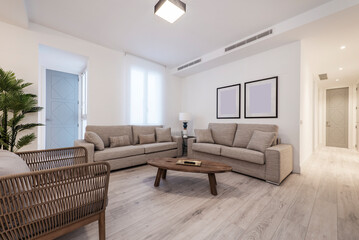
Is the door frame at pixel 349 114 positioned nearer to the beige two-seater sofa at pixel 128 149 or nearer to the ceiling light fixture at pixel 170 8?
the beige two-seater sofa at pixel 128 149

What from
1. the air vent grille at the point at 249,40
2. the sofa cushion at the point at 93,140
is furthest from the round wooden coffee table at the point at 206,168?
the air vent grille at the point at 249,40

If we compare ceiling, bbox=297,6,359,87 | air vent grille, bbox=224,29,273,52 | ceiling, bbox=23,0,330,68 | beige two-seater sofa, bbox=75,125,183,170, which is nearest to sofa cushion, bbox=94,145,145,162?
beige two-seater sofa, bbox=75,125,183,170

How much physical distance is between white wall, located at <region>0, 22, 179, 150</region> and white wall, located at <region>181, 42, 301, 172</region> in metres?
2.35

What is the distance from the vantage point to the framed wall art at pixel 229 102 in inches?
146

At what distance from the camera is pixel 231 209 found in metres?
1.64

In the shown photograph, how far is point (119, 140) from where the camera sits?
326 centimetres

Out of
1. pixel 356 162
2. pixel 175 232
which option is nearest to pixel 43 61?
pixel 175 232

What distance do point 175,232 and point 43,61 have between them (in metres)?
4.82

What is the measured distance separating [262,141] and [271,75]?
1.51 m

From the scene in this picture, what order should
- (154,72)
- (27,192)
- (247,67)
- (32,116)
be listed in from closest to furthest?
(27,192)
(32,116)
(247,67)
(154,72)

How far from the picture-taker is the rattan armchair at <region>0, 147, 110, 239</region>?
29.8 inches

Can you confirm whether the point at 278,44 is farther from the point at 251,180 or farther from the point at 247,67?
the point at 251,180

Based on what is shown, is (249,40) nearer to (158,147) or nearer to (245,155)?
(245,155)

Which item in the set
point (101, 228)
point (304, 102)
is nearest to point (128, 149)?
point (101, 228)
